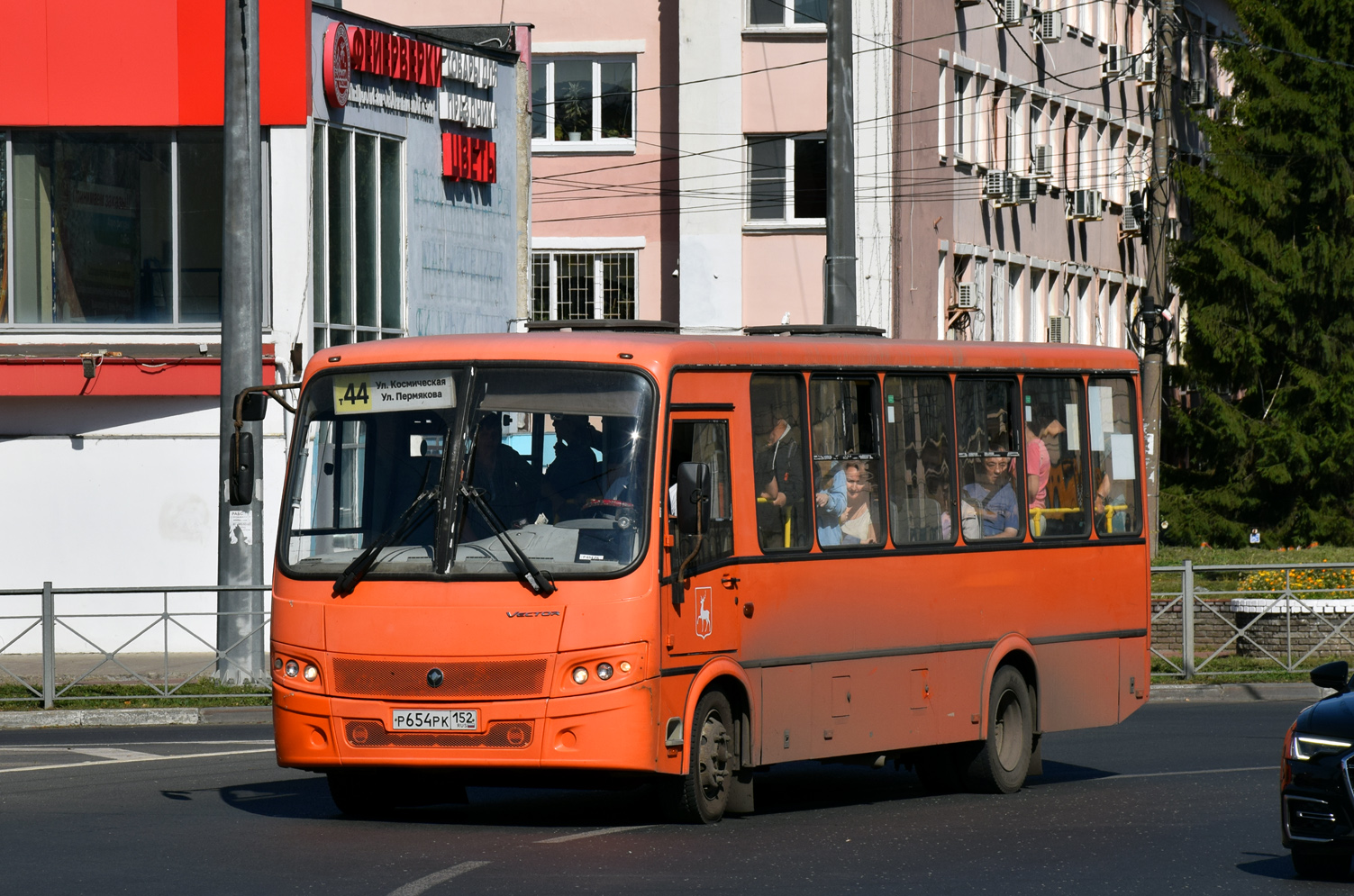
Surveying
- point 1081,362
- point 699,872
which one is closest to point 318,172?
point 1081,362

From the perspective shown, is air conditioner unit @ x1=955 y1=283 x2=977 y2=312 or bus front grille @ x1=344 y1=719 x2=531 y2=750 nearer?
bus front grille @ x1=344 y1=719 x2=531 y2=750

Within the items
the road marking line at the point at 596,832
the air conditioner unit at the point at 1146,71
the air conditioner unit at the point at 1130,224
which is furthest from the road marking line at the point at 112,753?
Result: the air conditioner unit at the point at 1130,224

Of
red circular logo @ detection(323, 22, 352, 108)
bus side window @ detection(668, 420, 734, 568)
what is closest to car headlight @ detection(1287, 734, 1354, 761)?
bus side window @ detection(668, 420, 734, 568)

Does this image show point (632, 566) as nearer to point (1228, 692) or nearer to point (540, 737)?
point (540, 737)

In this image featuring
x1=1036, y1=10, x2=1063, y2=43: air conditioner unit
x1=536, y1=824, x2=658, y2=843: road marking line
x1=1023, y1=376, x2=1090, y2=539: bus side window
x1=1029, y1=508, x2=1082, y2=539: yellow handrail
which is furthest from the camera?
x1=1036, y1=10, x2=1063, y2=43: air conditioner unit

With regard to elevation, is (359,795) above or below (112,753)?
above

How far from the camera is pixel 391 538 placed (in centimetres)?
1304

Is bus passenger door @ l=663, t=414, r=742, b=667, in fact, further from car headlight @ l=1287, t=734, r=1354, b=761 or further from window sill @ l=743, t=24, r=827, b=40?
window sill @ l=743, t=24, r=827, b=40

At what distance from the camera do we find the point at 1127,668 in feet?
56.4

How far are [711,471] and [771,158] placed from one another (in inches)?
1211

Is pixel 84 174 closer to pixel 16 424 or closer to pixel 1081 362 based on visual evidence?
pixel 16 424

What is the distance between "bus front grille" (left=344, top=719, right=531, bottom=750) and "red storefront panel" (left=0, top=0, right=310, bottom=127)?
1643 centimetres

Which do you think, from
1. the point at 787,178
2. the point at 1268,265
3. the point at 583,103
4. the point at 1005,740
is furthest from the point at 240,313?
the point at 1268,265

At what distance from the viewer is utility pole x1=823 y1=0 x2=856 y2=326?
23344mm
